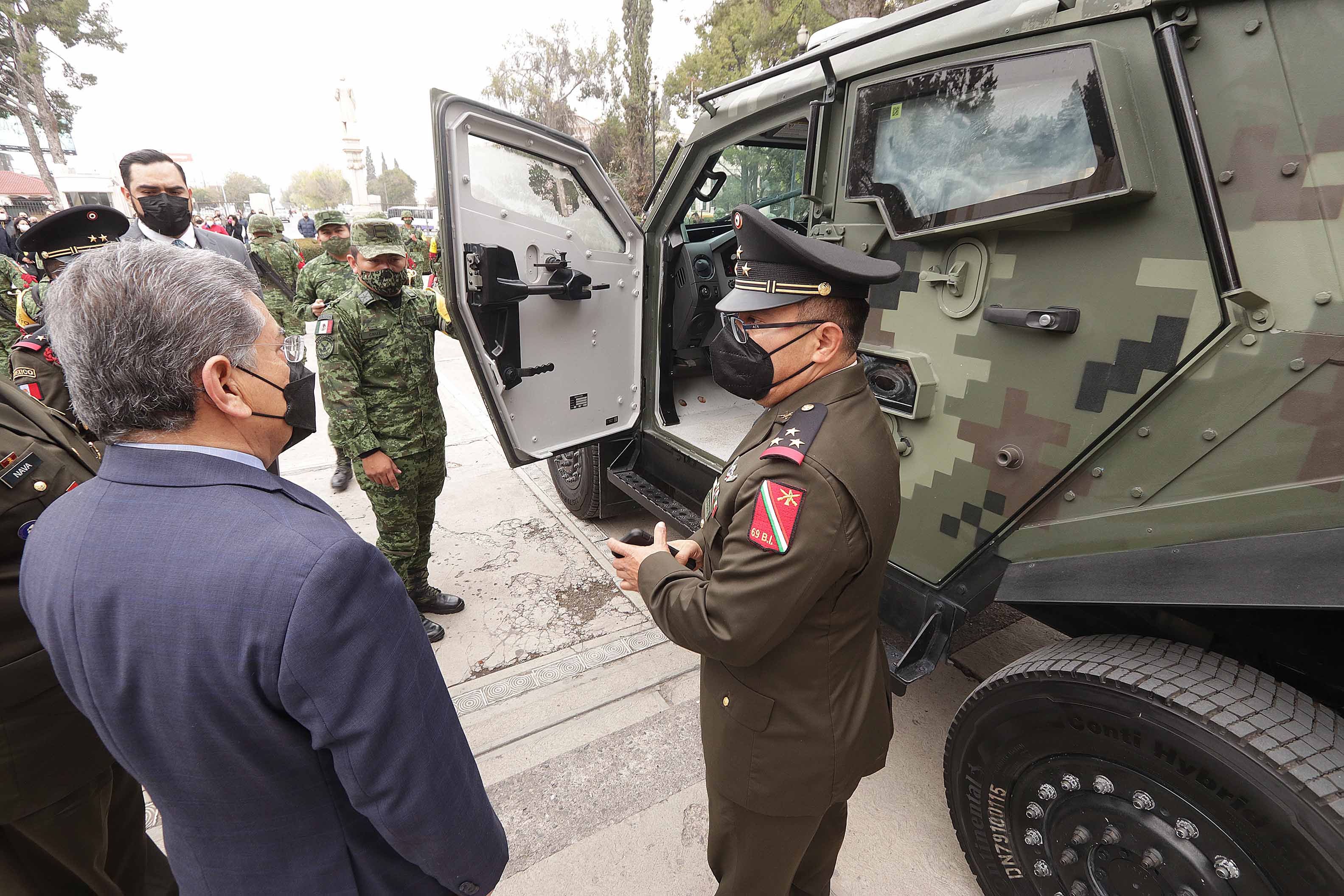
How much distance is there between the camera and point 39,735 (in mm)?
1260

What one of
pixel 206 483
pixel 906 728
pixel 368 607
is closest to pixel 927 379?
pixel 906 728

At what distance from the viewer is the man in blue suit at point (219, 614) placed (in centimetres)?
75

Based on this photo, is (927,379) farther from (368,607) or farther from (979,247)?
(368,607)

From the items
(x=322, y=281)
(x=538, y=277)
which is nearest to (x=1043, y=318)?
(x=538, y=277)

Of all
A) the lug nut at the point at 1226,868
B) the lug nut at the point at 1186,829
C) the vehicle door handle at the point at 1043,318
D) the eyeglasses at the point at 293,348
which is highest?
the vehicle door handle at the point at 1043,318

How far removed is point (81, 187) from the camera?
69.4 ft

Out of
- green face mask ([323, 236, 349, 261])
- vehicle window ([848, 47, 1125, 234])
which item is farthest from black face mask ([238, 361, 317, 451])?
green face mask ([323, 236, 349, 261])

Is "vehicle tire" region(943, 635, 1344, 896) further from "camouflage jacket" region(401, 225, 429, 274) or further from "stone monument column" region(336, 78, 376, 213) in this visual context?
"stone monument column" region(336, 78, 376, 213)

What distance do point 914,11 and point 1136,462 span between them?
1.39 metres

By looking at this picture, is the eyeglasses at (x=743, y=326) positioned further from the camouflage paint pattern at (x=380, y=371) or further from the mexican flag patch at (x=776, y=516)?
the camouflage paint pattern at (x=380, y=371)

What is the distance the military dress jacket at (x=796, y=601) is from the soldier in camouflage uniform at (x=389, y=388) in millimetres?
1855

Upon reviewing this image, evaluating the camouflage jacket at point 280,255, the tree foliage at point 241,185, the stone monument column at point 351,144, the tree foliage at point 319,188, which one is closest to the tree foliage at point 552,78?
the stone monument column at point 351,144

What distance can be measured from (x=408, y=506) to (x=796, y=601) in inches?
90.3

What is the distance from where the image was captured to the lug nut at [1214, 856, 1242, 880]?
3.89 ft
